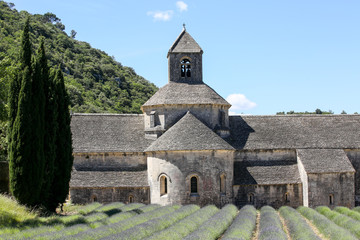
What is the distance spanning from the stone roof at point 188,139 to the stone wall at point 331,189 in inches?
287

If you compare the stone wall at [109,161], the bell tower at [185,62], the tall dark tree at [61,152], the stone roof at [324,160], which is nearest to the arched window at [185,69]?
the bell tower at [185,62]

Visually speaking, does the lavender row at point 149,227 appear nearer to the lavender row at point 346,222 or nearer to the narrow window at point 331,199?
the lavender row at point 346,222

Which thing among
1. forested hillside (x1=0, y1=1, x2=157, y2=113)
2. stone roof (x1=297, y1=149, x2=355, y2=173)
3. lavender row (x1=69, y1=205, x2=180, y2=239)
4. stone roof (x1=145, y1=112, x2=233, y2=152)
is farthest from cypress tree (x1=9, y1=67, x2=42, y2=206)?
forested hillside (x1=0, y1=1, x2=157, y2=113)

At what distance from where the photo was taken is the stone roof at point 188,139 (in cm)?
3506

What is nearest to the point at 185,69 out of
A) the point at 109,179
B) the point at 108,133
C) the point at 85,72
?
the point at 108,133

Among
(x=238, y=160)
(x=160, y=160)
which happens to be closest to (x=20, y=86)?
(x=160, y=160)

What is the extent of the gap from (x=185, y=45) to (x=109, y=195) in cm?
1495

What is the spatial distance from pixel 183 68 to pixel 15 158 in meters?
21.2

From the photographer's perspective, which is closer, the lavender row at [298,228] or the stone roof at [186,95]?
the lavender row at [298,228]

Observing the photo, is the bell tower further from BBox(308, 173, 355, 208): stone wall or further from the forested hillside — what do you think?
the forested hillside

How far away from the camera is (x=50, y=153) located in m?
26.6

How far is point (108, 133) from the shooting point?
4034 centimetres

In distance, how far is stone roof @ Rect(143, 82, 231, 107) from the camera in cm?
3944

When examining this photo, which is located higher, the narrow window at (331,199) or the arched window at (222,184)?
the arched window at (222,184)
